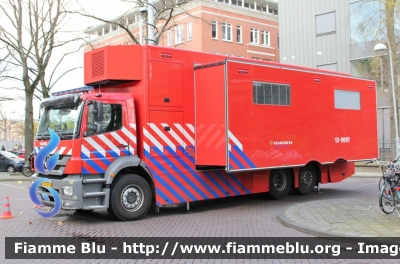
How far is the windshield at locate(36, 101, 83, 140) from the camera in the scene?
8.66 meters

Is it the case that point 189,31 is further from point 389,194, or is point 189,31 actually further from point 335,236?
point 335,236

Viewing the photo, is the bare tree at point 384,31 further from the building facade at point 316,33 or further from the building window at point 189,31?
the building window at point 189,31

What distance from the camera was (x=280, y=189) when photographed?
1184 cm

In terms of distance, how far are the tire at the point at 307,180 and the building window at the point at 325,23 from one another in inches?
884

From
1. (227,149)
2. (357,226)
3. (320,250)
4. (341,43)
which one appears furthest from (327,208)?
(341,43)

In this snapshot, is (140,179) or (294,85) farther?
(294,85)

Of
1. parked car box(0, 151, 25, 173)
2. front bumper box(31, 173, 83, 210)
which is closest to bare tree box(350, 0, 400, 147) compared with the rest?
front bumper box(31, 173, 83, 210)

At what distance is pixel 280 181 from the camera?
39.1 ft

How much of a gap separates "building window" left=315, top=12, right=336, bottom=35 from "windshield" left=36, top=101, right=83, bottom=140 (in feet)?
90.7

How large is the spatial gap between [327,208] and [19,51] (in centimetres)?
2051

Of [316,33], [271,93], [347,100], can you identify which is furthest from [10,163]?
[316,33]

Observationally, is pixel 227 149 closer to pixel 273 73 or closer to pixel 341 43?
pixel 273 73

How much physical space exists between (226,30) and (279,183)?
110 ft

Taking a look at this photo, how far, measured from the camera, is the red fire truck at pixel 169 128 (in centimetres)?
870
